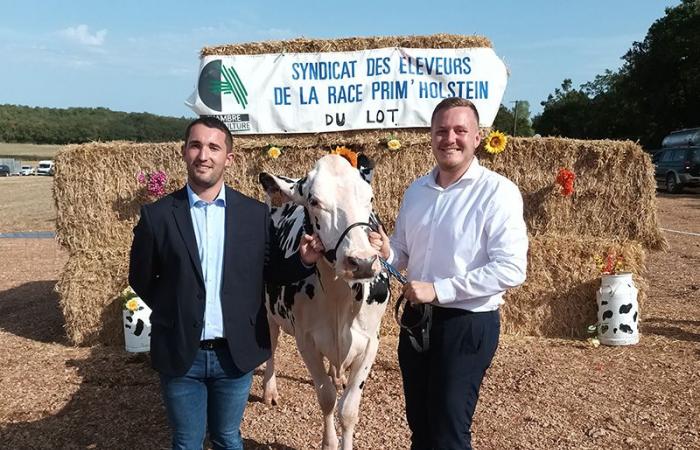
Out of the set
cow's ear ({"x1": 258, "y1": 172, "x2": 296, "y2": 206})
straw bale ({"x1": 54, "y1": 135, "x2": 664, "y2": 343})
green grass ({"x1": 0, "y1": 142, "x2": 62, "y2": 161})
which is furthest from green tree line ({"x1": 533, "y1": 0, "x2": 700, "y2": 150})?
green grass ({"x1": 0, "y1": 142, "x2": 62, "y2": 161})

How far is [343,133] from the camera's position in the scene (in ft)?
22.0

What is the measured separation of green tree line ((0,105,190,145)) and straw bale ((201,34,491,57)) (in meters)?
74.3

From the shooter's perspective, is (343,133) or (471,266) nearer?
(471,266)

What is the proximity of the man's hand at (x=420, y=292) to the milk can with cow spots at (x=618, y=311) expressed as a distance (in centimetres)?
437

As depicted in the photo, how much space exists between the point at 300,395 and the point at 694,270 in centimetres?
709

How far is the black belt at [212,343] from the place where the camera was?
2486 mm

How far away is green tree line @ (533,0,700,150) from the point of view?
3428cm

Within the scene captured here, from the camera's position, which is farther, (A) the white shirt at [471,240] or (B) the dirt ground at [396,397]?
(B) the dirt ground at [396,397]

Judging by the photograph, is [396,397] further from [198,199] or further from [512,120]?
[512,120]

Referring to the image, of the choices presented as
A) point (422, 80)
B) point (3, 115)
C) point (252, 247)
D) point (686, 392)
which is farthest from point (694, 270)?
point (3, 115)

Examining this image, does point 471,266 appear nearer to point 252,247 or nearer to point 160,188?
point 252,247

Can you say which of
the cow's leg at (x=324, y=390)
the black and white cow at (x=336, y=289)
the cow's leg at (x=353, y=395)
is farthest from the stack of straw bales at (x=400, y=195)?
the cow's leg at (x=353, y=395)

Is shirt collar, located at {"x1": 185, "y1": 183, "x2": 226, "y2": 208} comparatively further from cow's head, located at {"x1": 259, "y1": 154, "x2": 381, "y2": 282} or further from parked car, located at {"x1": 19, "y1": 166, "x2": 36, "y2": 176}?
parked car, located at {"x1": 19, "y1": 166, "x2": 36, "y2": 176}

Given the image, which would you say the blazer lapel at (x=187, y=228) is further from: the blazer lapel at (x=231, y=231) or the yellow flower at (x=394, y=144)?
the yellow flower at (x=394, y=144)
